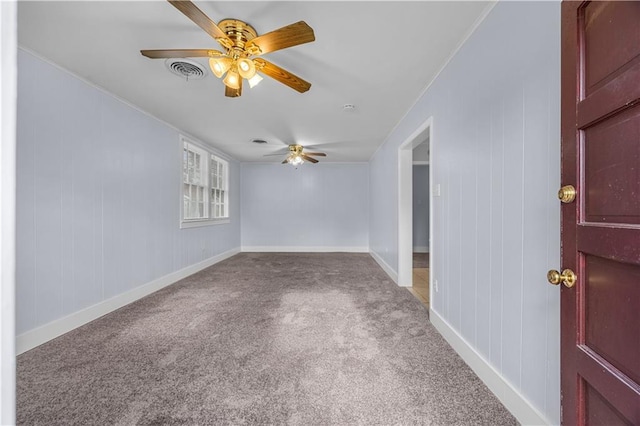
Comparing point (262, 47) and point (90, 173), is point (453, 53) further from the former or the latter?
point (90, 173)

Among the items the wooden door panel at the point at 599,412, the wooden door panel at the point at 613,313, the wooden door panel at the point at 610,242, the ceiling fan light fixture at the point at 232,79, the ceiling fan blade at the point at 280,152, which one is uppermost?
the ceiling fan blade at the point at 280,152

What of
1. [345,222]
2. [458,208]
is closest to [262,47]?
[458,208]

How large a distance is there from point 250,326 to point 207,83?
2461mm

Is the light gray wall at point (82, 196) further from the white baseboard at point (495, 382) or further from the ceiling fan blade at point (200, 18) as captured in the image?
the white baseboard at point (495, 382)

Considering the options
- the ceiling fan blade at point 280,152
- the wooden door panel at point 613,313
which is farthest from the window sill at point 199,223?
the wooden door panel at point 613,313

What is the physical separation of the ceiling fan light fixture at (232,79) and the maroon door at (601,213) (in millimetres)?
1878

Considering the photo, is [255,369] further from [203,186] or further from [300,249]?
[300,249]

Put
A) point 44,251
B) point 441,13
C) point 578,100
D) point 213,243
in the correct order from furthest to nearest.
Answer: point 213,243
point 44,251
point 441,13
point 578,100

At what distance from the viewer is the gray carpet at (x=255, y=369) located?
1.49 meters

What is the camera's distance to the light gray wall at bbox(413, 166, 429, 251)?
7.62 meters

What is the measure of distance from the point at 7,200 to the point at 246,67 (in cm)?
173

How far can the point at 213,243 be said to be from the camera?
5707 mm

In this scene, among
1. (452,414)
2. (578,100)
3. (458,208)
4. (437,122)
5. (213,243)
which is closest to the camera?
(578,100)

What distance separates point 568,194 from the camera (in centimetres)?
93
